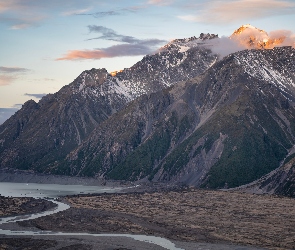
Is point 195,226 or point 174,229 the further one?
point 195,226

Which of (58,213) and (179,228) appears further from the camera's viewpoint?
(58,213)

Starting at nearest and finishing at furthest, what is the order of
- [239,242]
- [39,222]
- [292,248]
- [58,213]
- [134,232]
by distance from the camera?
[292,248], [239,242], [134,232], [39,222], [58,213]

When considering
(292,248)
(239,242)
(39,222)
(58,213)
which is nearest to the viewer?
(292,248)

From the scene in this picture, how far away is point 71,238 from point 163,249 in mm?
26346

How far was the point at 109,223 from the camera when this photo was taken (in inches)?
6983

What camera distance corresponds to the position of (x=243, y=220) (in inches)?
7293

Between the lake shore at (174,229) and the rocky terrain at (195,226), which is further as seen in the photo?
the rocky terrain at (195,226)

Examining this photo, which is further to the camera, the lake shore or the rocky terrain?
the rocky terrain

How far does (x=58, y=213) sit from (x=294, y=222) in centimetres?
7728

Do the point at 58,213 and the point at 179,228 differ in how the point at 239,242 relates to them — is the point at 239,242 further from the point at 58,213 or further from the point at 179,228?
the point at 58,213

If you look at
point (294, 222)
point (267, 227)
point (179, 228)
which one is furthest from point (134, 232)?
point (294, 222)

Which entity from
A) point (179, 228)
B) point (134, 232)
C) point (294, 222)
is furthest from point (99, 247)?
point (294, 222)

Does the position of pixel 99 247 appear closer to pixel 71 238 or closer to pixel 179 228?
pixel 71 238

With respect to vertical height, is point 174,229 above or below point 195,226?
below
